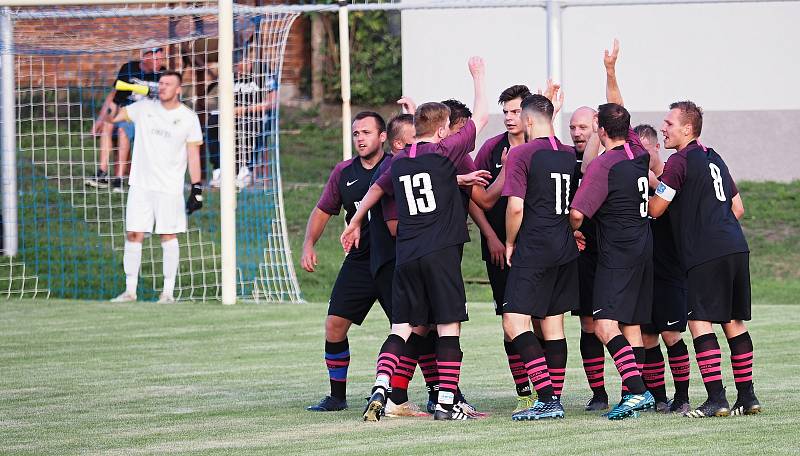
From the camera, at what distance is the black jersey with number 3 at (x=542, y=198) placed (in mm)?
7711

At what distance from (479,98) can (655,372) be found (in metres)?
1.96

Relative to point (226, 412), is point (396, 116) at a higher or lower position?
higher

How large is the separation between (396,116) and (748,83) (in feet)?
40.5

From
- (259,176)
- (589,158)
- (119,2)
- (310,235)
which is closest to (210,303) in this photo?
(259,176)

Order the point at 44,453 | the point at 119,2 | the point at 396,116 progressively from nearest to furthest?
the point at 44,453 < the point at 396,116 < the point at 119,2

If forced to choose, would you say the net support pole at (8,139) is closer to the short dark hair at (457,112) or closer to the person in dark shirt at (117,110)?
the person in dark shirt at (117,110)

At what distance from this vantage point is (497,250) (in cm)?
820

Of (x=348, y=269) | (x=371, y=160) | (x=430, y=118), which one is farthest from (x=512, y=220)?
(x=348, y=269)

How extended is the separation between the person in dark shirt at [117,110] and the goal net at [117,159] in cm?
4

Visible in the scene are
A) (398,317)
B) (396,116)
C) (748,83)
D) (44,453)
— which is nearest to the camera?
(44,453)

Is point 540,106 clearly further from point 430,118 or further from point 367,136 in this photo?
point 367,136

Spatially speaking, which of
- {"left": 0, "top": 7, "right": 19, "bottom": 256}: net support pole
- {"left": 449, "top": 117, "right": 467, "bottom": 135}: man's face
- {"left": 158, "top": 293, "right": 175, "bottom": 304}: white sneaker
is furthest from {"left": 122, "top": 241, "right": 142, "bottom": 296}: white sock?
{"left": 449, "top": 117, "right": 467, "bottom": 135}: man's face

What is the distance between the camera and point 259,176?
16.2 meters

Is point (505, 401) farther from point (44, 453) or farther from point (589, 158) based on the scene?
point (44, 453)
